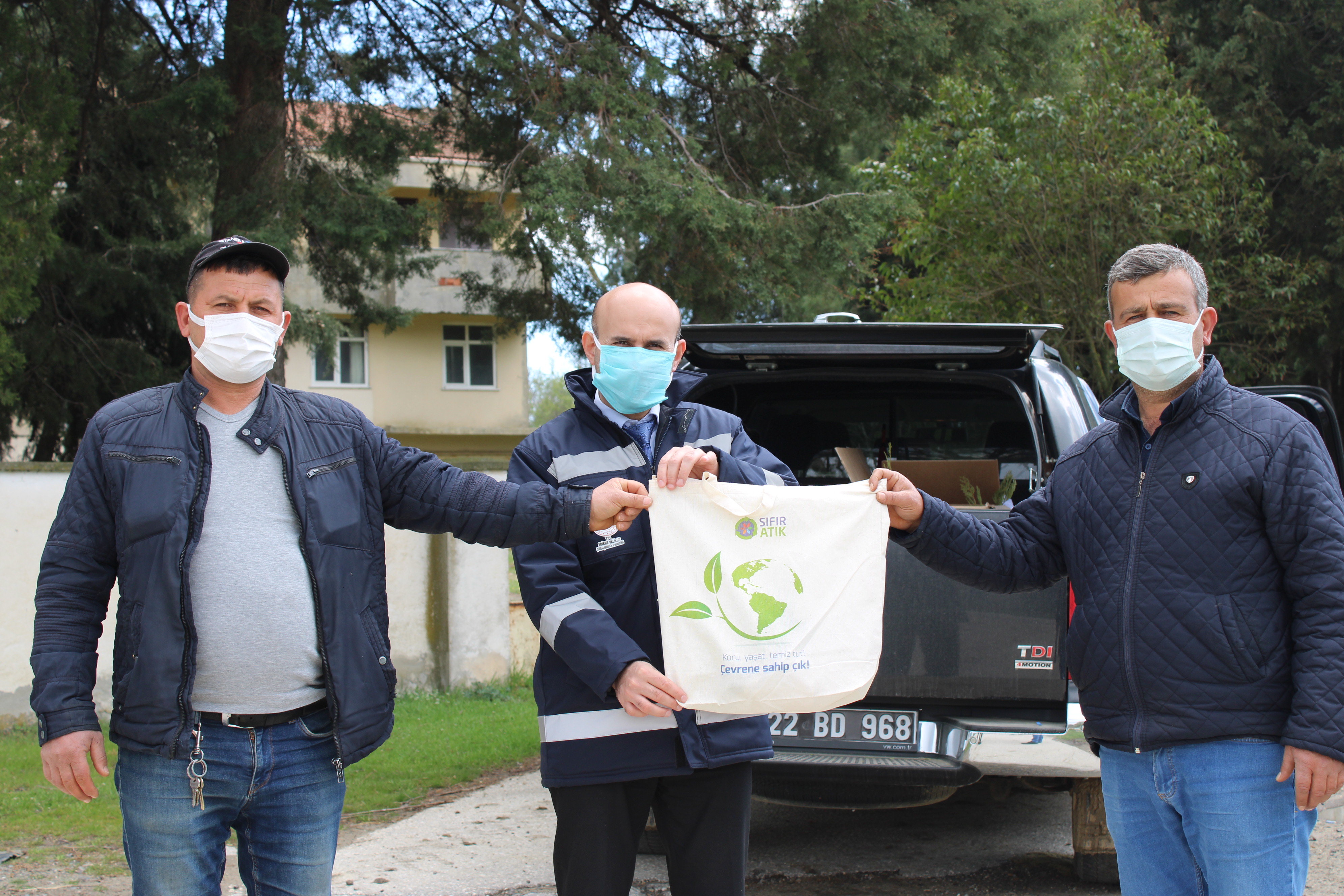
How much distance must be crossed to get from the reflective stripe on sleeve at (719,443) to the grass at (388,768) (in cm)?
338

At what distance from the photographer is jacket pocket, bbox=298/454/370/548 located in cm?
247

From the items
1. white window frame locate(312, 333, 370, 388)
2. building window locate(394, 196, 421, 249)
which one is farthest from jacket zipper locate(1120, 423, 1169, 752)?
white window frame locate(312, 333, 370, 388)

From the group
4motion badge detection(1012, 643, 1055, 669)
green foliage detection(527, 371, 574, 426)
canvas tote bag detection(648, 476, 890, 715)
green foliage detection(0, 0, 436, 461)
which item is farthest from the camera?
green foliage detection(527, 371, 574, 426)

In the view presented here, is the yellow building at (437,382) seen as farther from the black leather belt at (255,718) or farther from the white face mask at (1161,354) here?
the white face mask at (1161,354)

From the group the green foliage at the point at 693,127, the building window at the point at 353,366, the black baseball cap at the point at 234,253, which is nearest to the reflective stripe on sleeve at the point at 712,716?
the black baseball cap at the point at 234,253

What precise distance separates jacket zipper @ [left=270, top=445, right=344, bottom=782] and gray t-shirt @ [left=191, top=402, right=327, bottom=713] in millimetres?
11

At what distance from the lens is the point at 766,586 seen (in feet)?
9.07

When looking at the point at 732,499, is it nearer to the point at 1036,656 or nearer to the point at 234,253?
the point at 234,253

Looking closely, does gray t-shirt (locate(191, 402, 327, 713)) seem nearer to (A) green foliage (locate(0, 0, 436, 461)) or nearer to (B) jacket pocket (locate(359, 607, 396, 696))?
(B) jacket pocket (locate(359, 607, 396, 696))

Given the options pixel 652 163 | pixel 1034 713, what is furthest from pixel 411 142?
pixel 1034 713

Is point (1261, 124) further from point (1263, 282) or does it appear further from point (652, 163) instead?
point (652, 163)

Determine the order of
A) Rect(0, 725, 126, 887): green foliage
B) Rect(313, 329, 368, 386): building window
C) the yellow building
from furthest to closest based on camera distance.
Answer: Rect(313, 329, 368, 386): building window < the yellow building < Rect(0, 725, 126, 887): green foliage

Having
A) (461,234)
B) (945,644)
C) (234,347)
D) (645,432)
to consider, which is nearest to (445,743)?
(945,644)

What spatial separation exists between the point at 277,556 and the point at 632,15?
948cm
